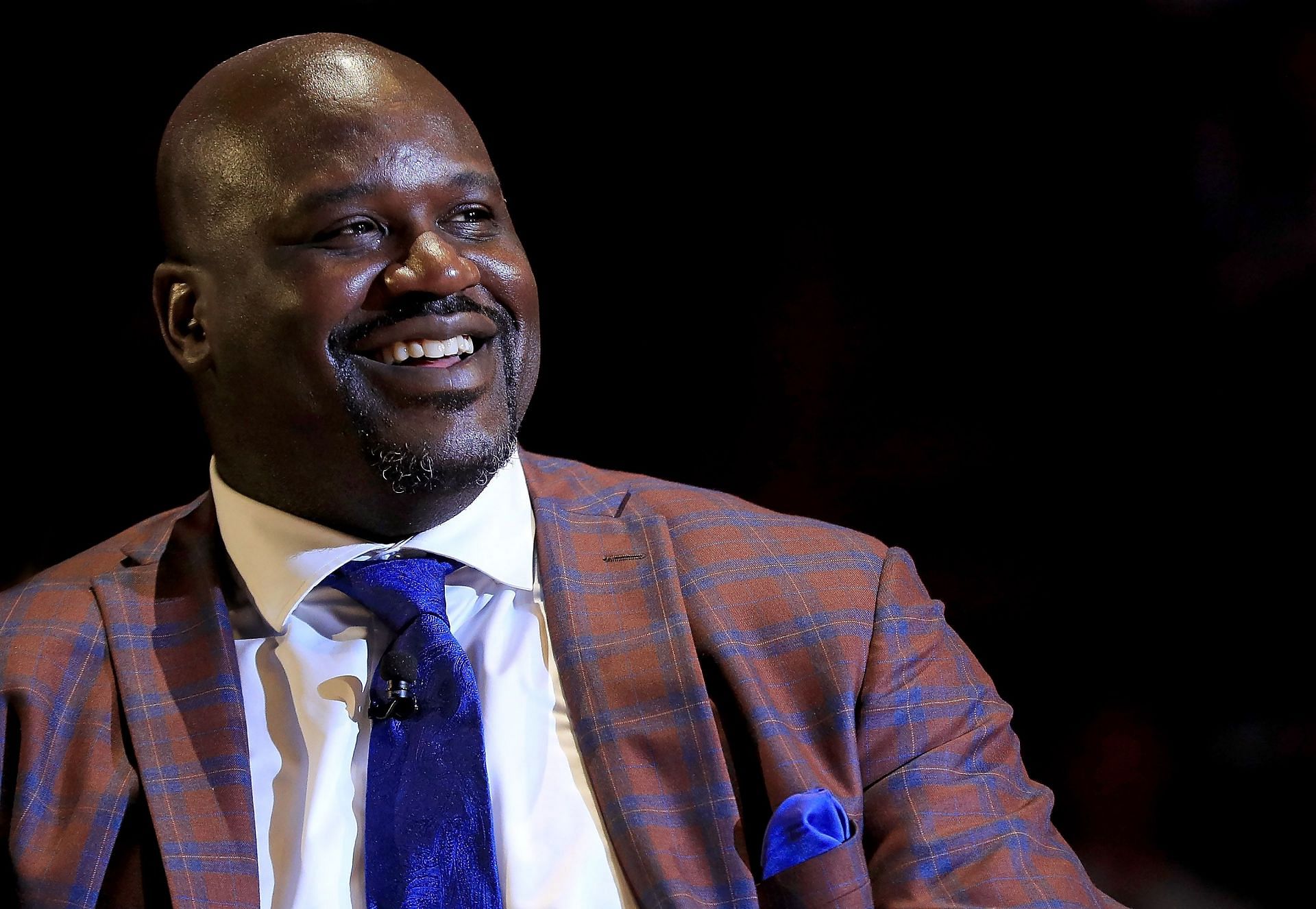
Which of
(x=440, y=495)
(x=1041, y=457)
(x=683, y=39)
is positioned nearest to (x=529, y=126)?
(x=683, y=39)

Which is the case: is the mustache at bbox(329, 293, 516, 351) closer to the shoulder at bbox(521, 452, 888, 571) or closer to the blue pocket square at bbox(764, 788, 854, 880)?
the shoulder at bbox(521, 452, 888, 571)

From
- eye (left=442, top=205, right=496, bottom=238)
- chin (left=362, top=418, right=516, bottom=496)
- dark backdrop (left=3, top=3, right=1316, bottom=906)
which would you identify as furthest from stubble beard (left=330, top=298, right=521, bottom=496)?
dark backdrop (left=3, top=3, right=1316, bottom=906)

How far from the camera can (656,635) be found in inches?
63.4

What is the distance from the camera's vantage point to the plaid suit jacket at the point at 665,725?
147 cm

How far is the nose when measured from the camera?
1.57 m

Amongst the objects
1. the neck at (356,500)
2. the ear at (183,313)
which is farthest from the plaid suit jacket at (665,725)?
the ear at (183,313)

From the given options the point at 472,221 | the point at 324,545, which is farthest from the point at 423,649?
the point at 472,221

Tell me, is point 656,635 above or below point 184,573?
below

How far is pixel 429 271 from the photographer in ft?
5.16

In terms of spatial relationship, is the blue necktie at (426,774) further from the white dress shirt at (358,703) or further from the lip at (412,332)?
the lip at (412,332)

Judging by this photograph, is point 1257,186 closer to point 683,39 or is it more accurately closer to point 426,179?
point 683,39

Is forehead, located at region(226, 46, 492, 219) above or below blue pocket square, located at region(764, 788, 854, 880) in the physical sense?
above

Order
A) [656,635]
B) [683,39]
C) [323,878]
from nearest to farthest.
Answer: [323,878]
[656,635]
[683,39]

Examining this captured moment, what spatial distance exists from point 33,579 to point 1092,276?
1496 millimetres
